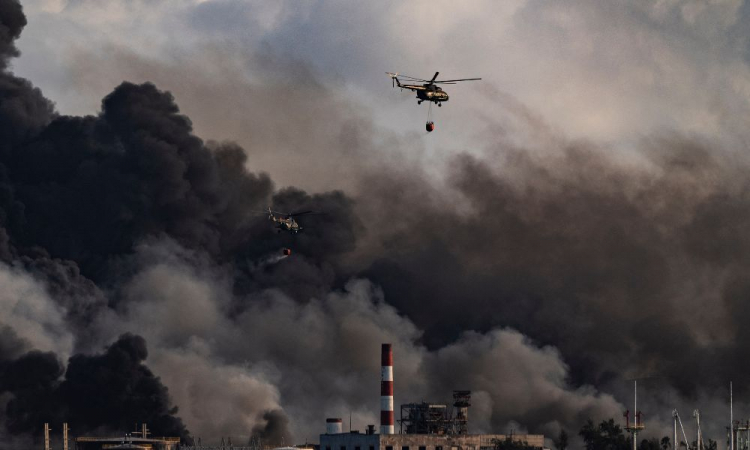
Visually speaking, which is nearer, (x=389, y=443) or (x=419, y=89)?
(x=419, y=89)

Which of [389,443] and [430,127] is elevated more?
[430,127]

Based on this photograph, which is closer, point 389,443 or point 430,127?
point 430,127

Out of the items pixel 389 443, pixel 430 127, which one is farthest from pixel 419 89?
pixel 389 443

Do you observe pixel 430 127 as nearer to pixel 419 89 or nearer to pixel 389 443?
pixel 419 89

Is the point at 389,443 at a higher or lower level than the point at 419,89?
lower
